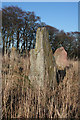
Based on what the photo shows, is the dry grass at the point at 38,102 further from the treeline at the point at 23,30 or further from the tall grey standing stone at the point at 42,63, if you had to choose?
the treeline at the point at 23,30

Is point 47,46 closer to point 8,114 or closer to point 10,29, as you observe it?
point 8,114

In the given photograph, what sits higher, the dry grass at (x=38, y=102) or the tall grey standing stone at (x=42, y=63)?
the tall grey standing stone at (x=42, y=63)

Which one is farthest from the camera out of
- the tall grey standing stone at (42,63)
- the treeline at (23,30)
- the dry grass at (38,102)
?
the treeline at (23,30)

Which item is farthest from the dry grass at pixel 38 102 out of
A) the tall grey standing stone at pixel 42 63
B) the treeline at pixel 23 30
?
the treeline at pixel 23 30

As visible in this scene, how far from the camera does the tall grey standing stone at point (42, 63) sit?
2.65 m

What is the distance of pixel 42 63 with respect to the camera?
8.77 feet

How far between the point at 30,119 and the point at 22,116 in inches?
4.8

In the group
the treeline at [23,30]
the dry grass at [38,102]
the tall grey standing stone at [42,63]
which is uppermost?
the treeline at [23,30]

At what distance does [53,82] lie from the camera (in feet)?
8.73

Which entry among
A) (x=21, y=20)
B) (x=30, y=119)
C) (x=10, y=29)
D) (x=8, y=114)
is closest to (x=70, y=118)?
(x=30, y=119)

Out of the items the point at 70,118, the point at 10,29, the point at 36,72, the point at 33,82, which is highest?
the point at 10,29

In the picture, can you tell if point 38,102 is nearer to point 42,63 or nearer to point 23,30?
point 42,63

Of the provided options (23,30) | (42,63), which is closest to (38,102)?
(42,63)

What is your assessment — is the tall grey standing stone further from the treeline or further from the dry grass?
the treeline
